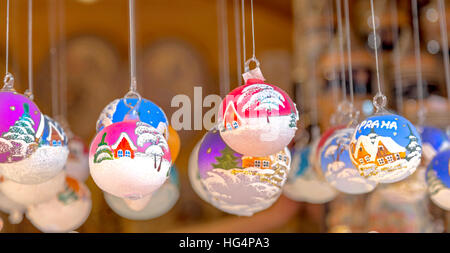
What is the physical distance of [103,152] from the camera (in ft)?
4.67

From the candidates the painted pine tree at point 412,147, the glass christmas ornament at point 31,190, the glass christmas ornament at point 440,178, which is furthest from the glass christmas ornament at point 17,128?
the glass christmas ornament at point 440,178

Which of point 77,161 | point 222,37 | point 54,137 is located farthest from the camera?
point 222,37

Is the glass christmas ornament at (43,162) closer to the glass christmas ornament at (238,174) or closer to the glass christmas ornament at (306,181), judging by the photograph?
the glass christmas ornament at (238,174)

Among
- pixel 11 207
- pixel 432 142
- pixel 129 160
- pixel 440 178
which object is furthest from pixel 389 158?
pixel 11 207

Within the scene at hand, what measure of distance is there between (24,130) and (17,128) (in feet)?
0.07

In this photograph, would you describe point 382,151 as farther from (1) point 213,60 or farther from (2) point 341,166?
(1) point 213,60

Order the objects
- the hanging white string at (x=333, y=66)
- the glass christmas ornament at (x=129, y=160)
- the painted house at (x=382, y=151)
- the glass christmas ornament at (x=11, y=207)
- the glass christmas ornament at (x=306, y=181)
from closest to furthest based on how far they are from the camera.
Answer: the glass christmas ornament at (x=129, y=160), the painted house at (x=382, y=151), the glass christmas ornament at (x=11, y=207), the glass christmas ornament at (x=306, y=181), the hanging white string at (x=333, y=66)

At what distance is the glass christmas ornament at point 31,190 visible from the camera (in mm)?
1871

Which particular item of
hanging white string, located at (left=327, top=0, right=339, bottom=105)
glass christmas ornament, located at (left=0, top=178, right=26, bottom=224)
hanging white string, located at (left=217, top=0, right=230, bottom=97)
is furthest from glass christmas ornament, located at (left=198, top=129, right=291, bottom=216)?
hanging white string, located at (left=217, top=0, right=230, bottom=97)

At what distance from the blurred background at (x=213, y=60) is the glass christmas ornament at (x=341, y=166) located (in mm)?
1757

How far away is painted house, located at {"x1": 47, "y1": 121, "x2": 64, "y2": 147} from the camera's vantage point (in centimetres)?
159

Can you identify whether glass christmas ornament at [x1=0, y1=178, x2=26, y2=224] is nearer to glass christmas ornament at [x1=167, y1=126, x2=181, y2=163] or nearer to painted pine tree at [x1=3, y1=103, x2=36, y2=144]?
painted pine tree at [x1=3, y1=103, x2=36, y2=144]
